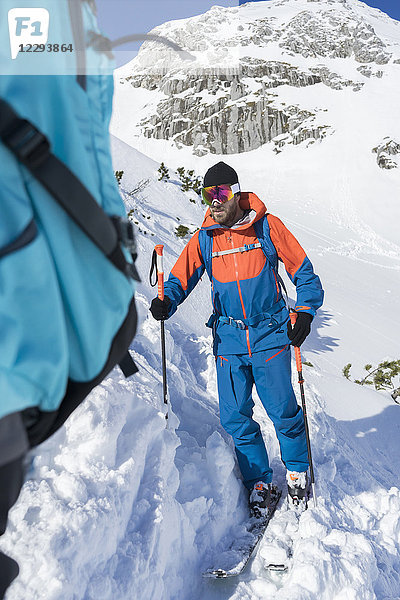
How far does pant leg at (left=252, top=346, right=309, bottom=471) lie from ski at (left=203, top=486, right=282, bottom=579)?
1.28 feet

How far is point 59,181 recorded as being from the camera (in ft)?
3.02

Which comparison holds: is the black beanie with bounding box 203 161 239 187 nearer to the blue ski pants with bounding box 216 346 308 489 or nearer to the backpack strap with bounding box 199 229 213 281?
the backpack strap with bounding box 199 229 213 281

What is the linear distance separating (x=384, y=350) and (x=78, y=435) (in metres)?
10.7

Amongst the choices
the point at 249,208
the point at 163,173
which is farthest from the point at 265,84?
the point at 249,208

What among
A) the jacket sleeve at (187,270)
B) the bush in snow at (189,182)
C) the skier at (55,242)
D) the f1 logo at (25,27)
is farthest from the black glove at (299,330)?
the bush in snow at (189,182)

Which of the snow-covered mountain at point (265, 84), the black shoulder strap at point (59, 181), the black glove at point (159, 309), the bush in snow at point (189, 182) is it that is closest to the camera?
the black shoulder strap at point (59, 181)

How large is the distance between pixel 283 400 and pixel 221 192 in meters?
1.49

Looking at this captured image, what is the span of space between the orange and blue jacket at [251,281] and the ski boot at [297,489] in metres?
0.99

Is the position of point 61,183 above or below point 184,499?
above

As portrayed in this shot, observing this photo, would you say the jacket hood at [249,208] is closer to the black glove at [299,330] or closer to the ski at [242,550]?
the black glove at [299,330]

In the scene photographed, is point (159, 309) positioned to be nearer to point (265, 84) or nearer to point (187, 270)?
point (187, 270)

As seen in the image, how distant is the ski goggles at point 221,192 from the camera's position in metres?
3.23

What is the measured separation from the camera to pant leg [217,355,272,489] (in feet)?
11.2

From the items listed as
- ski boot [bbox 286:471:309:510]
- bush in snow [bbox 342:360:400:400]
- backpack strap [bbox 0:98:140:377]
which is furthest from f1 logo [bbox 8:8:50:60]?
bush in snow [bbox 342:360:400:400]
